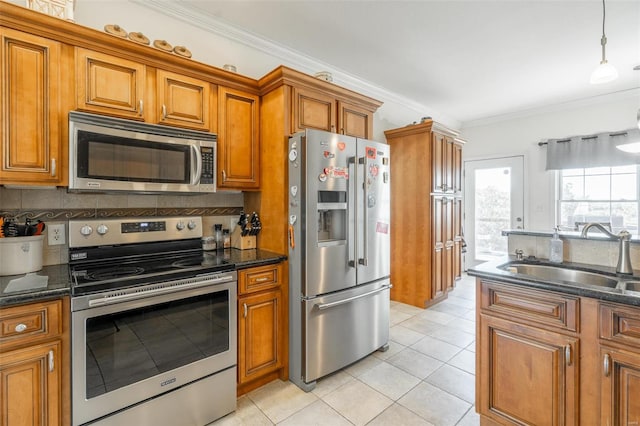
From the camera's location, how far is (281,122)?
2.23 m

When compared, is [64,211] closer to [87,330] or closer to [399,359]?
[87,330]

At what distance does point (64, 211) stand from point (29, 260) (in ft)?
1.25

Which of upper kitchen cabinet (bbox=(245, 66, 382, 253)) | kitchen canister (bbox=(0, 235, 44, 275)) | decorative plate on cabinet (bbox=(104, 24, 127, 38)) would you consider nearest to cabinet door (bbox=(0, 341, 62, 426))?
kitchen canister (bbox=(0, 235, 44, 275))

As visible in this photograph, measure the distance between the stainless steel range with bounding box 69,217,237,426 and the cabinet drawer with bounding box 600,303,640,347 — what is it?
1970 millimetres

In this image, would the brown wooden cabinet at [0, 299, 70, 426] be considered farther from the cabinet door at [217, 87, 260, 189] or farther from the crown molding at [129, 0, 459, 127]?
the crown molding at [129, 0, 459, 127]

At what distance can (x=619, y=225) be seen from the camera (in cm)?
407

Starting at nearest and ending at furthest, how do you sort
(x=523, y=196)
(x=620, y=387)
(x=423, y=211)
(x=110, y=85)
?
1. (x=620, y=387)
2. (x=110, y=85)
3. (x=423, y=211)
4. (x=523, y=196)

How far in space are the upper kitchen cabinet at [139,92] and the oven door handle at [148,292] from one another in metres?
1.10

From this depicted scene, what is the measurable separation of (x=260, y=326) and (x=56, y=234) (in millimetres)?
1451

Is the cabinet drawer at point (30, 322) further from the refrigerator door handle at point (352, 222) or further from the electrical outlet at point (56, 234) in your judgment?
the refrigerator door handle at point (352, 222)

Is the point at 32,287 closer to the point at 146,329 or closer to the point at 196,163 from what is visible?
the point at 146,329

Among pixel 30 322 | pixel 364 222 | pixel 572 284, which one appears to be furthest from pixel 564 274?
pixel 30 322

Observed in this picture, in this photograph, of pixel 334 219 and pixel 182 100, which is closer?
pixel 182 100

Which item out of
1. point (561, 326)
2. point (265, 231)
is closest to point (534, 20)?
point (561, 326)
